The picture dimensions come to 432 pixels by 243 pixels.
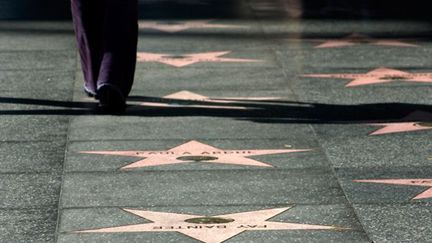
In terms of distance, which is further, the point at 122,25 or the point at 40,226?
the point at 122,25

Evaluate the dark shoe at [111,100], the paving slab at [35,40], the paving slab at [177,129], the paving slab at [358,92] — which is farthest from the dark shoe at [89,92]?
the paving slab at [35,40]

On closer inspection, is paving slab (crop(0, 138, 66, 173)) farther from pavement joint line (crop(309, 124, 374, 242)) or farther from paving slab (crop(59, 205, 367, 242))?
pavement joint line (crop(309, 124, 374, 242))

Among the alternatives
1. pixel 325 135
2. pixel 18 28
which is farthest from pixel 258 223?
pixel 18 28

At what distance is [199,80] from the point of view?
9.71m

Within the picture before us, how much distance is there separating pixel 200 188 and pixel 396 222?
101 centimetres

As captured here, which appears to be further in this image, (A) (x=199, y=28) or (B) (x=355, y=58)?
(A) (x=199, y=28)

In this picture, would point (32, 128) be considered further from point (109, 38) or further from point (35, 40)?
point (35, 40)

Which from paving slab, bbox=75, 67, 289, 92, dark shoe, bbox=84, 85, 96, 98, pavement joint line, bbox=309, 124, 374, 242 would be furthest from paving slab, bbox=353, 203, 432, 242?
paving slab, bbox=75, 67, 289, 92

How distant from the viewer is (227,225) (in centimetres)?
597

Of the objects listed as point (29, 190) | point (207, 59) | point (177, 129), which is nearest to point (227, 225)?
point (29, 190)

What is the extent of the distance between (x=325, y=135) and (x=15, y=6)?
638cm

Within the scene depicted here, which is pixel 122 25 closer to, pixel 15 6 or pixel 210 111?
pixel 210 111

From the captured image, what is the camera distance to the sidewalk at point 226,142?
6.05 meters

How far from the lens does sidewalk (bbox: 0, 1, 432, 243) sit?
6.05 metres
